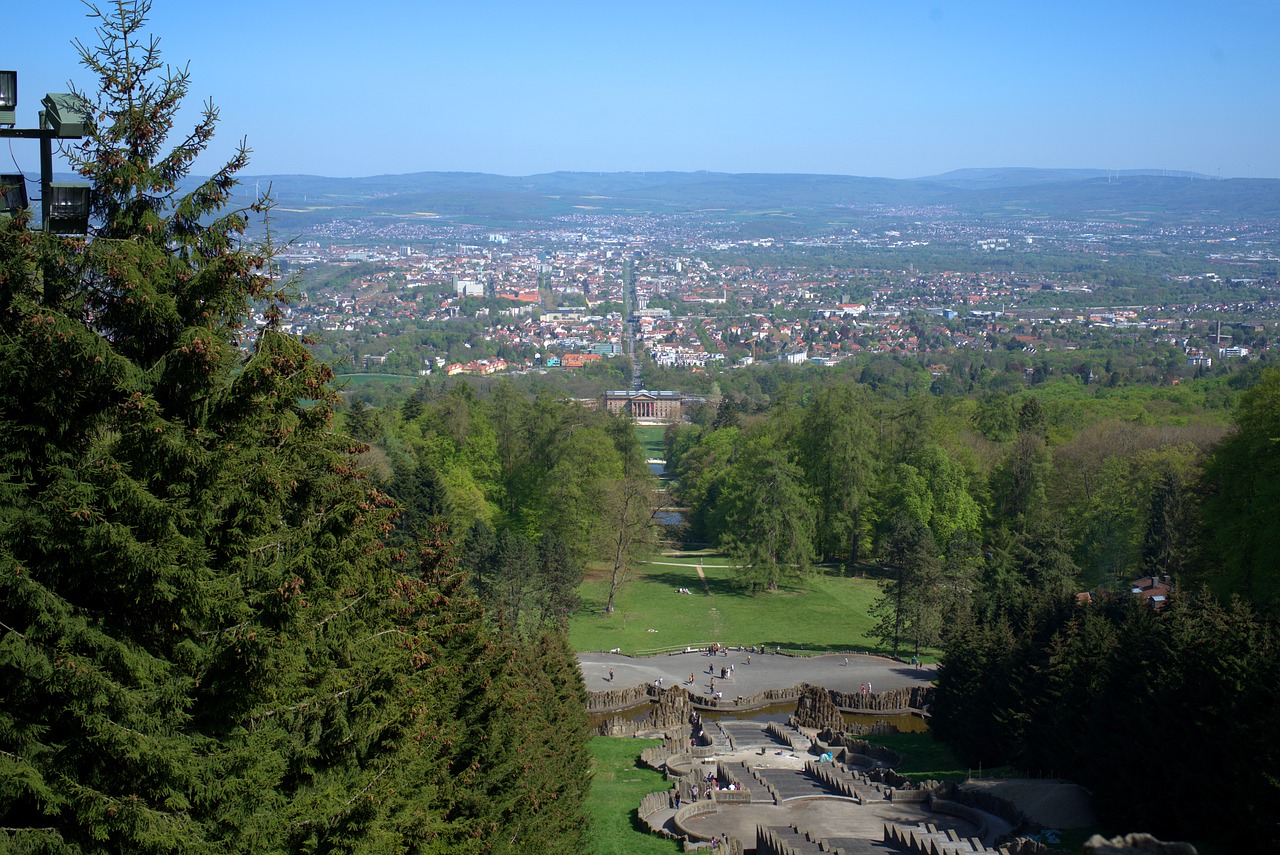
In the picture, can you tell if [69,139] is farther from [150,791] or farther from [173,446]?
[150,791]

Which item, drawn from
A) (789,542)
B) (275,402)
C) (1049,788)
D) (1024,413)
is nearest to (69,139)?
(275,402)

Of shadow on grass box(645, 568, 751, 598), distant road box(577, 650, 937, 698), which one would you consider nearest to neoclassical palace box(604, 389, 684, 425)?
shadow on grass box(645, 568, 751, 598)

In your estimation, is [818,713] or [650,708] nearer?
[818,713]

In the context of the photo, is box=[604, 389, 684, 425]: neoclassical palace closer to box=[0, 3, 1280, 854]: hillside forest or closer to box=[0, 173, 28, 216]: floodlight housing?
box=[0, 3, 1280, 854]: hillside forest

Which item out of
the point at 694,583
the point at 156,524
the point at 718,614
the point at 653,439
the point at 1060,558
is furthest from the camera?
the point at 653,439

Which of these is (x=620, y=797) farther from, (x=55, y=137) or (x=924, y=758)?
(x=55, y=137)

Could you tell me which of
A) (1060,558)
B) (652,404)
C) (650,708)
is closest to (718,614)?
(650,708)
